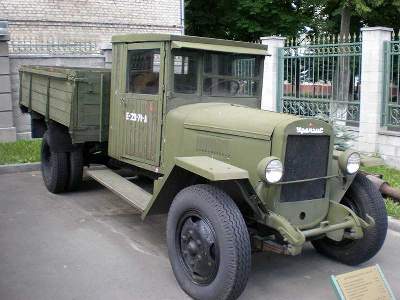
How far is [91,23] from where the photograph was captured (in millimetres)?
16859

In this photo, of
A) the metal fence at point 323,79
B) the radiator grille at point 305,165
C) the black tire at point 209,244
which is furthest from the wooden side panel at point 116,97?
the metal fence at point 323,79

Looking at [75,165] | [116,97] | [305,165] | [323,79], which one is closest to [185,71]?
[116,97]

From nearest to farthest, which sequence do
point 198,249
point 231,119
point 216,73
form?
point 198,249
point 231,119
point 216,73

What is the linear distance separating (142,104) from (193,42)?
0.86 m

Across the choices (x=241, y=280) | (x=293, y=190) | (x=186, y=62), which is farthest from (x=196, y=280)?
(x=186, y=62)

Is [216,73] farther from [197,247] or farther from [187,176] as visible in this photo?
[197,247]

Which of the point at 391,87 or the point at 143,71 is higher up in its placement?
the point at 391,87

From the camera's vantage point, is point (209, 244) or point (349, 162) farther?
point (349, 162)

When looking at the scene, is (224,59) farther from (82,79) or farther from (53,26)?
(53,26)

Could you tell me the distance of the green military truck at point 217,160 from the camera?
398 cm

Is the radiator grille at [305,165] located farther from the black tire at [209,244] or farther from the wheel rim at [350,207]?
the black tire at [209,244]

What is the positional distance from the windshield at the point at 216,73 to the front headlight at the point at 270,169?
1560 mm

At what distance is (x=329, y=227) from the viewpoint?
14.1 ft

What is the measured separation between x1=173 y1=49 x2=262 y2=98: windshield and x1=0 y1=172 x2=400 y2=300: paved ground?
5.35 ft
